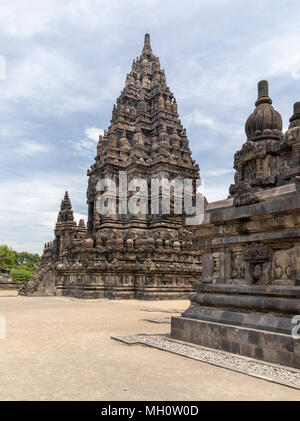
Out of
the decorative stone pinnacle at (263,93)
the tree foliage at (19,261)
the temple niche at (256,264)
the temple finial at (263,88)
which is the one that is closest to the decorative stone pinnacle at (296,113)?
the temple niche at (256,264)

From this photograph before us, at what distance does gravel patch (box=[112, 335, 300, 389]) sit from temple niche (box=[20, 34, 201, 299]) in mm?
16546

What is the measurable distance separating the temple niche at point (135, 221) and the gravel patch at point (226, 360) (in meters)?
16.5

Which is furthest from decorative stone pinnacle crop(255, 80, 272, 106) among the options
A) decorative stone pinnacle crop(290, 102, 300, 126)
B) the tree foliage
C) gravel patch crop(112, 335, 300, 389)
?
the tree foliage

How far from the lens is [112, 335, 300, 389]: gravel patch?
20.0 feet

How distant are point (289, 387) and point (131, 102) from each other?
35.1 metres

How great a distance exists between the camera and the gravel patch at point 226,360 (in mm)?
6091

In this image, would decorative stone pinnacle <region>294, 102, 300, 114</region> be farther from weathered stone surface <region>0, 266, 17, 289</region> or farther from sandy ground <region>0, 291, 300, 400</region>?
weathered stone surface <region>0, 266, 17, 289</region>

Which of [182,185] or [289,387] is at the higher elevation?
[182,185]

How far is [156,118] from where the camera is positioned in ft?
116

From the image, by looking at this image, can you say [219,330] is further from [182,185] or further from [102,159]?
[102,159]

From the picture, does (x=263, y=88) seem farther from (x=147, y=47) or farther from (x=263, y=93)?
(x=147, y=47)

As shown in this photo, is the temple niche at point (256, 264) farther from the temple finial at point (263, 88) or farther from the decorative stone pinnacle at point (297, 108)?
the temple finial at point (263, 88)
